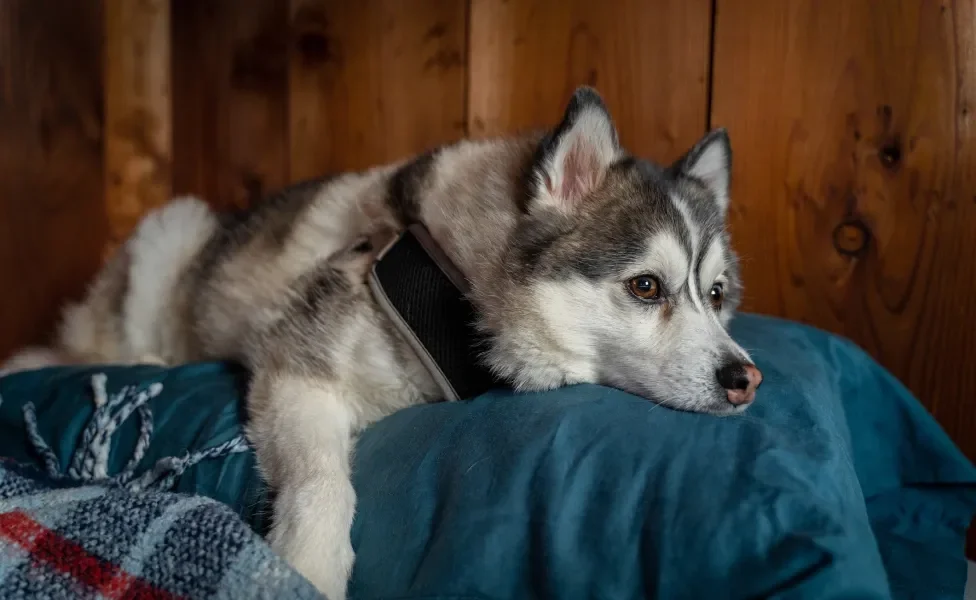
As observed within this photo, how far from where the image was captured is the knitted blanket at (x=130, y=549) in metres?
1.07

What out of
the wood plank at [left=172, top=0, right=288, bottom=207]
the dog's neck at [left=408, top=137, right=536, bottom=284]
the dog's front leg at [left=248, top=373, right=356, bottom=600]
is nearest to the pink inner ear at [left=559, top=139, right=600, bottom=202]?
the dog's neck at [left=408, top=137, right=536, bottom=284]

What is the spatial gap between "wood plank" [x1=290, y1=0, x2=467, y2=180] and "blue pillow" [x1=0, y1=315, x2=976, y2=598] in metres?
1.40

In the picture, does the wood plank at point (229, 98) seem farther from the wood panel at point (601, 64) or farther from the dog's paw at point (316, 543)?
the dog's paw at point (316, 543)

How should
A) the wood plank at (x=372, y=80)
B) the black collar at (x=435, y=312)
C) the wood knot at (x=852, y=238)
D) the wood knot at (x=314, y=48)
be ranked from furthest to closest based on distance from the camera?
the wood knot at (x=314, y=48) → the wood plank at (x=372, y=80) → the wood knot at (x=852, y=238) → the black collar at (x=435, y=312)

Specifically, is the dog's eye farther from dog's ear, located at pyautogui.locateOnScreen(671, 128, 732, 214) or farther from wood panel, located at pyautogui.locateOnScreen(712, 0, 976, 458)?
wood panel, located at pyautogui.locateOnScreen(712, 0, 976, 458)

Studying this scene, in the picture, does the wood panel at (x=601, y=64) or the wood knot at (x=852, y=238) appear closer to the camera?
the wood knot at (x=852, y=238)

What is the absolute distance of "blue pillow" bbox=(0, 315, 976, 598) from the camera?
1000mm

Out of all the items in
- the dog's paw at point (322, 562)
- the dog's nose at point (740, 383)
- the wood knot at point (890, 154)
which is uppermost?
the wood knot at point (890, 154)

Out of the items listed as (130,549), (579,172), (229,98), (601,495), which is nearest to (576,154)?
(579,172)

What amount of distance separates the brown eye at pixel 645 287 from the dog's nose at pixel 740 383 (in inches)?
9.1

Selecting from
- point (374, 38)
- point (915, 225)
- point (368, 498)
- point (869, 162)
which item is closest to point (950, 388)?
point (915, 225)

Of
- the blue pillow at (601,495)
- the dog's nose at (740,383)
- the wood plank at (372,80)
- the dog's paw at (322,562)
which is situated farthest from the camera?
the wood plank at (372,80)

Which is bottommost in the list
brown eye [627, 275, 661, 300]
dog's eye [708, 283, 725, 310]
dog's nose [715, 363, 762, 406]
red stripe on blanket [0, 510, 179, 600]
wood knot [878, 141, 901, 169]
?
red stripe on blanket [0, 510, 179, 600]

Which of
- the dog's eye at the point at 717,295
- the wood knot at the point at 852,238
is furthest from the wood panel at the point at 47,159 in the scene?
the wood knot at the point at 852,238
